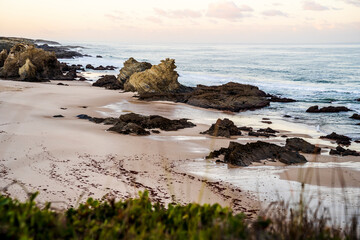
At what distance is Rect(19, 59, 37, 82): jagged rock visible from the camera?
1218 inches

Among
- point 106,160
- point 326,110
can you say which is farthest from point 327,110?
point 106,160

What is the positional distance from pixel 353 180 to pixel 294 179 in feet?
5.38

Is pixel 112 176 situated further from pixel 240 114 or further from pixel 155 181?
pixel 240 114

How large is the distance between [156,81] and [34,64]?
1271 centimetres

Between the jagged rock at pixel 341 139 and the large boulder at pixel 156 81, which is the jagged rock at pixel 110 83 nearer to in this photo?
the large boulder at pixel 156 81

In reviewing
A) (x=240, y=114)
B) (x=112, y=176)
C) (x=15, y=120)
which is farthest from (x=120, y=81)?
(x=112, y=176)

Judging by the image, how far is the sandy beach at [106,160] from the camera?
792 cm

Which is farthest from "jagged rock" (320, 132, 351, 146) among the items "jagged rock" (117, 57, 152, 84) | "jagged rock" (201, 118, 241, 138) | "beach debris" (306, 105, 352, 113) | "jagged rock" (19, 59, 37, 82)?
"jagged rock" (19, 59, 37, 82)

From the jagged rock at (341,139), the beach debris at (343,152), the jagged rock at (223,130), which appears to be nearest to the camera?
the beach debris at (343,152)

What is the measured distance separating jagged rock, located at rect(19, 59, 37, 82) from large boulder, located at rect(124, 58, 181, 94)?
897 centimetres

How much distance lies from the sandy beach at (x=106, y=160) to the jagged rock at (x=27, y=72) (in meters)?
13.9

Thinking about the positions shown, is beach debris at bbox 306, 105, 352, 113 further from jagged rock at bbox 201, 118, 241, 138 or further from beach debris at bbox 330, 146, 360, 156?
beach debris at bbox 330, 146, 360, 156

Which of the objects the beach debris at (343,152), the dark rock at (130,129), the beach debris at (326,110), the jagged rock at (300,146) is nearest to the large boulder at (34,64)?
the dark rock at (130,129)

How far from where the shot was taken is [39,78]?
3177 cm
